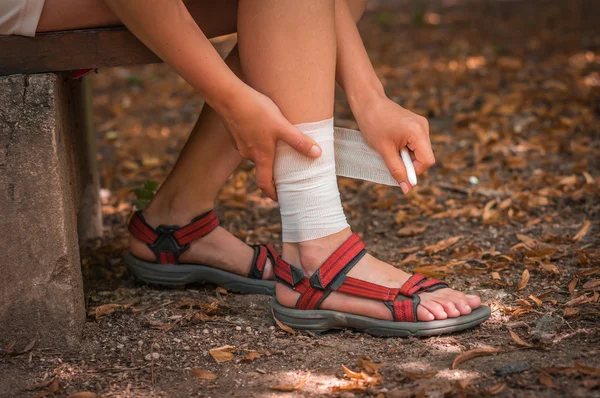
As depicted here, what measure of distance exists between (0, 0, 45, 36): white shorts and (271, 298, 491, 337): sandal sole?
2.86 ft

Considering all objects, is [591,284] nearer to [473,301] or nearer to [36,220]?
[473,301]

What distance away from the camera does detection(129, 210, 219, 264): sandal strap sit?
198 cm

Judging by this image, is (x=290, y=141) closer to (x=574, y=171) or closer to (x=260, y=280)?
(x=260, y=280)

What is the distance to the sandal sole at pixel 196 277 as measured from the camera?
198 cm

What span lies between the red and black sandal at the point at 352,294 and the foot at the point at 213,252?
296 mm

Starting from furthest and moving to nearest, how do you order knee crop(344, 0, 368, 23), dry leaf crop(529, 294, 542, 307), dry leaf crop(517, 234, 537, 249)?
dry leaf crop(517, 234, 537, 249) < knee crop(344, 0, 368, 23) < dry leaf crop(529, 294, 542, 307)

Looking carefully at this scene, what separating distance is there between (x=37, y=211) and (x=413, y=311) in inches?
34.8

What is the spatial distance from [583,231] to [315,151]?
44.2 inches

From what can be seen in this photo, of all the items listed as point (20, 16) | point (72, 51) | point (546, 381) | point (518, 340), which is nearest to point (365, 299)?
point (518, 340)

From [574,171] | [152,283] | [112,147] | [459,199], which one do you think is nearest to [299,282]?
[152,283]

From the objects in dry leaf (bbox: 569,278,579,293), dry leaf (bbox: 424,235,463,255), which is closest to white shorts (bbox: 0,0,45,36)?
dry leaf (bbox: 424,235,463,255)

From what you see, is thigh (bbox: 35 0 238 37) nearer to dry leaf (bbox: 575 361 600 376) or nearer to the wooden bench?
the wooden bench

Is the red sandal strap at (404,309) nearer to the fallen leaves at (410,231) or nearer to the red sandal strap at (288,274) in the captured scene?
the red sandal strap at (288,274)

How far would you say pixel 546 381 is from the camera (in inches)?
52.4
